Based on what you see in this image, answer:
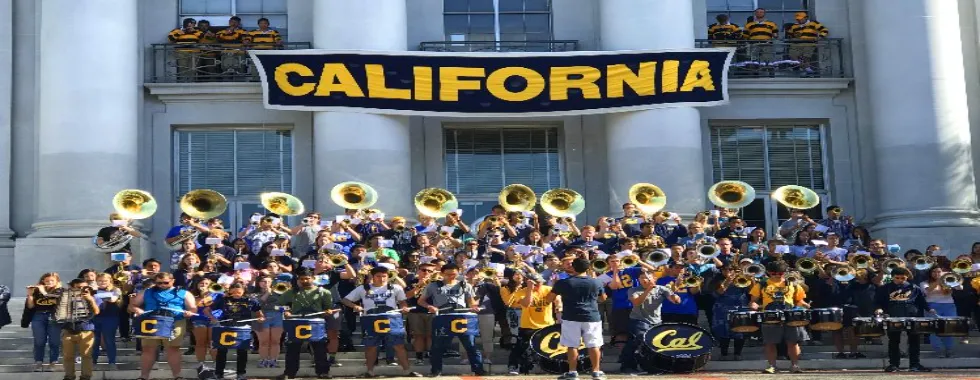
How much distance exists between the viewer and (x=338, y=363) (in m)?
20.4

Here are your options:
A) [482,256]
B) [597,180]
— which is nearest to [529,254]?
[482,256]

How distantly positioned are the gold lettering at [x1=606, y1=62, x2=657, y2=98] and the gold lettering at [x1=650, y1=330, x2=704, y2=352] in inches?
359

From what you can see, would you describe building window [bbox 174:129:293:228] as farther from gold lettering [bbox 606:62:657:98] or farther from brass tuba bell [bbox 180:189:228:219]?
gold lettering [bbox 606:62:657:98]

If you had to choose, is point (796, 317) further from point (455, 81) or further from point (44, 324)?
point (455, 81)

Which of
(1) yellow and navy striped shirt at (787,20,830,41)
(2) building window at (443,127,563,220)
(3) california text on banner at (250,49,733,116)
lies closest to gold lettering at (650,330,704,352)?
(3) california text on banner at (250,49,733,116)

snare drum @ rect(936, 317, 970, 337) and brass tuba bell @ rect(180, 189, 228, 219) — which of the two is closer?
snare drum @ rect(936, 317, 970, 337)

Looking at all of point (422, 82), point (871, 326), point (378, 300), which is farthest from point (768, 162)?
point (378, 300)

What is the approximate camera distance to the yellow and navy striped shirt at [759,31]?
29.4 metres

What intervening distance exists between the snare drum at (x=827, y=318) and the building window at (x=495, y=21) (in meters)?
11.2

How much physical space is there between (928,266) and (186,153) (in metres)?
13.4

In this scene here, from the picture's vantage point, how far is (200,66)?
28906mm

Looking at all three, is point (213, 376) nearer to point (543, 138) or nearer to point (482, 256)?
point (482, 256)

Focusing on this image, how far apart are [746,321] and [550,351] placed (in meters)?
2.52

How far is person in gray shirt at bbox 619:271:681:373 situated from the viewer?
1988 cm
